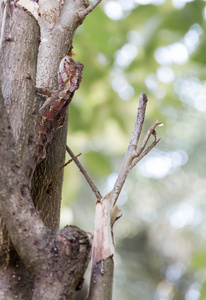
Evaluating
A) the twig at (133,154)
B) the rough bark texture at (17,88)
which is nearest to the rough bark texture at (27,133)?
the rough bark texture at (17,88)

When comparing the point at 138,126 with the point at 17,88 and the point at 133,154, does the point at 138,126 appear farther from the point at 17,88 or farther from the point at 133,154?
the point at 17,88

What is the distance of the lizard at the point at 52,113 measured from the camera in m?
0.73

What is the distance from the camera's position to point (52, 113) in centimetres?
79

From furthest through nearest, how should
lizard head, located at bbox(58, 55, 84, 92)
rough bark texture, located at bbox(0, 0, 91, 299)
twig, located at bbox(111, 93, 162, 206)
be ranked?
lizard head, located at bbox(58, 55, 84, 92) < twig, located at bbox(111, 93, 162, 206) < rough bark texture, located at bbox(0, 0, 91, 299)

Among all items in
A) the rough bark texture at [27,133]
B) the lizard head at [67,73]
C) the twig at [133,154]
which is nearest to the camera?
the rough bark texture at [27,133]

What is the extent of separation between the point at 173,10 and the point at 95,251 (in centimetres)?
106

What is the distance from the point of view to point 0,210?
53cm

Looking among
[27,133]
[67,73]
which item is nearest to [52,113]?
[67,73]

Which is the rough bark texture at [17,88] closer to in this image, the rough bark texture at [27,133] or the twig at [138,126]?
the rough bark texture at [27,133]

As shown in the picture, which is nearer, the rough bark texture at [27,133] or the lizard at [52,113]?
the rough bark texture at [27,133]

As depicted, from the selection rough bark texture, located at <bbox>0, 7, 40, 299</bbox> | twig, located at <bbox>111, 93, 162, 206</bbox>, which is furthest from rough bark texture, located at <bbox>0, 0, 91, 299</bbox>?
twig, located at <bbox>111, 93, 162, 206</bbox>

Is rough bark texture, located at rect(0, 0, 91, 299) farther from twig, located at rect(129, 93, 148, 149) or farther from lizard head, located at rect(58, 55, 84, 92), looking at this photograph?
twig, located at rect(129, 93, 148, 149)

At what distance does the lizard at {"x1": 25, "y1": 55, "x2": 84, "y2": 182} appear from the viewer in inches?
28.7

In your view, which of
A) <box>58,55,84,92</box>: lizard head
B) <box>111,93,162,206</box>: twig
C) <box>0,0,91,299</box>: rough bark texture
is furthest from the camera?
<box>58,55,84,92</box>: lizard head
